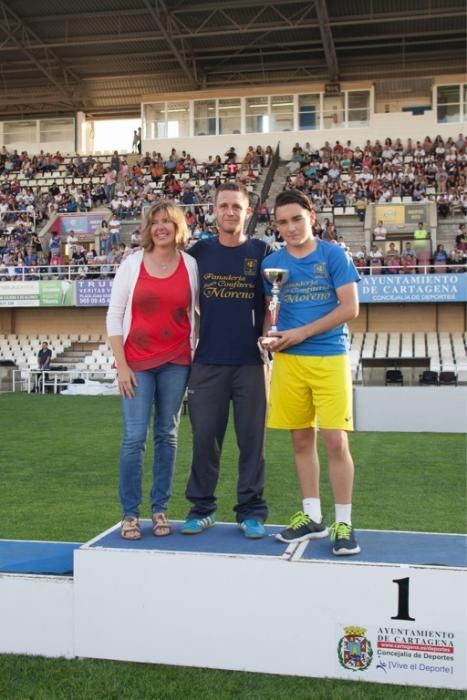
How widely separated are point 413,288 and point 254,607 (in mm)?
21436

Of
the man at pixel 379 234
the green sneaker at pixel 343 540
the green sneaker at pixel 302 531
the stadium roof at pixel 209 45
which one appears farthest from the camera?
the stadium roof at pixel 209 45

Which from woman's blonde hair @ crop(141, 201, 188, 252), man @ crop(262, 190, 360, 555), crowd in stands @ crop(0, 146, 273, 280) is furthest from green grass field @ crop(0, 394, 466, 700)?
crowd in stands @ crop(0, 146, 273, 280)

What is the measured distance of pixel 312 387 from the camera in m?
3.91

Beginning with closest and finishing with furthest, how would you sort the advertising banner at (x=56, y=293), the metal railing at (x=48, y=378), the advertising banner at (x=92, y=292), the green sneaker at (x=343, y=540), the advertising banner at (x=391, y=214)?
1. the green sneaker at (x=343, y=540)
2. the metal railing at (x=48, y=378)
3. the advertising banner at (x=92, y=292)
4. the advertising banner at (x=56, y=293)
5. the advertising banner at (x=391, y=214)

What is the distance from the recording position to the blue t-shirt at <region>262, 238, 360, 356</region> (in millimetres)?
3883

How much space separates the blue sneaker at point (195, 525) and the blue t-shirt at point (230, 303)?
798 millimetres

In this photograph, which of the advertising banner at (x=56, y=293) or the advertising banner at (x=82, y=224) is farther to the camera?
the advertising banner at (x=82, y=224)

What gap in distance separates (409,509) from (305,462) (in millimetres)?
2939

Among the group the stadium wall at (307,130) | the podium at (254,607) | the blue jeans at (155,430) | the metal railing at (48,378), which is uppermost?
the stadium wall at (307,130)

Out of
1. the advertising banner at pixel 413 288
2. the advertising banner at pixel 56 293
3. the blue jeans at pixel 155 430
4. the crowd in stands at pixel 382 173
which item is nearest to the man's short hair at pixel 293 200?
the blue jeans at pixel 155 430

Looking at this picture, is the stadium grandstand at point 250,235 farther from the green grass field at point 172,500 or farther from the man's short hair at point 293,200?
the man's short hair at point 293,200

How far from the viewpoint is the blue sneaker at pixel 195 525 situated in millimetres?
4012

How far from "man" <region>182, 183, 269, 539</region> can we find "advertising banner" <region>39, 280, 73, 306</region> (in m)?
22.3

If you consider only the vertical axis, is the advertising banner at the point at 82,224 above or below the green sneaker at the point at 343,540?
above
